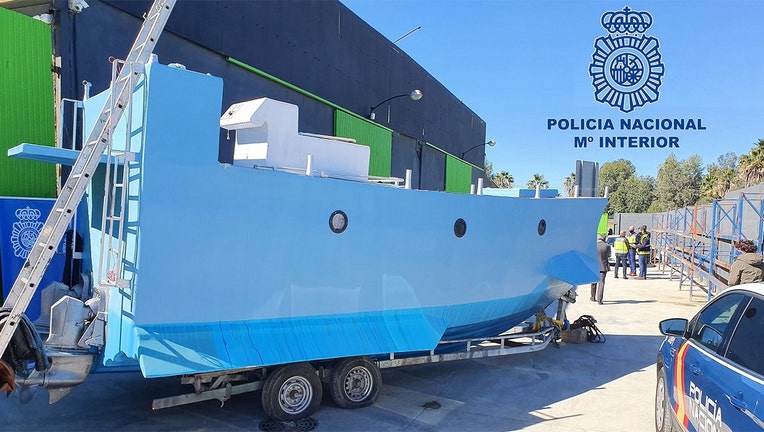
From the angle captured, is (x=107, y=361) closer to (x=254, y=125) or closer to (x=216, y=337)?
(x=216, y=337)

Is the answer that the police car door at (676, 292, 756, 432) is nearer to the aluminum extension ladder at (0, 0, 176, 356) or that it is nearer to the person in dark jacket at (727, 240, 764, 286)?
the aluminum extension ladder at (0, 0, 176, 356)

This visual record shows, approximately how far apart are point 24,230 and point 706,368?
7.48 meters

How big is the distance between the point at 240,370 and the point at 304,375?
0.59 m

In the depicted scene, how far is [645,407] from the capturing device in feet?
17.7

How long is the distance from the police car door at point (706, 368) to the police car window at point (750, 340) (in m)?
0.09

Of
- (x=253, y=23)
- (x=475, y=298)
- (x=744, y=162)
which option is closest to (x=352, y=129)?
(x=253, y=23)

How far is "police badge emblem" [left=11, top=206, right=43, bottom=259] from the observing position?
6.34 m

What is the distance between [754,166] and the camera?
3591 centimetres

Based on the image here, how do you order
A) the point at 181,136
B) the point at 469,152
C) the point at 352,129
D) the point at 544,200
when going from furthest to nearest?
1. the point at 469,152
2. the point at 352,129
3. the point at 544,200
4. the point at 181,136

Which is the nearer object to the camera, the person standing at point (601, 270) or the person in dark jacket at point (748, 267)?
the person in dark jacket at point (748, 267)

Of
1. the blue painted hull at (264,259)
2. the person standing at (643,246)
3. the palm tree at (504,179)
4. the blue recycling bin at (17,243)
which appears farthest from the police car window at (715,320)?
the palm tree at (504,179)

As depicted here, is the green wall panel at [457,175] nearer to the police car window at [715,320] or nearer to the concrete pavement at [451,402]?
the concrete pavement at [451,402]

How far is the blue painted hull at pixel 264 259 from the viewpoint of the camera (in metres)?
3.93

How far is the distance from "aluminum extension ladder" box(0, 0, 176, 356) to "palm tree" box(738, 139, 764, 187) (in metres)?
42.0
